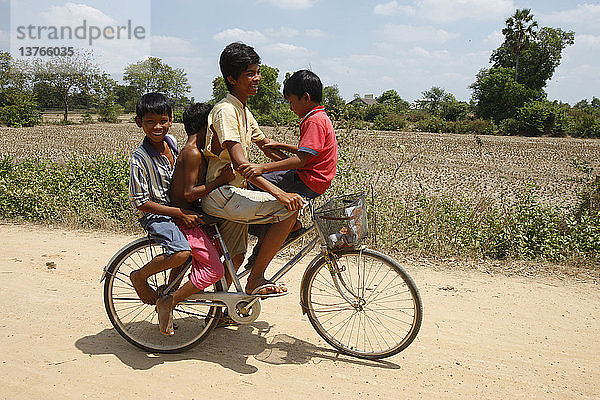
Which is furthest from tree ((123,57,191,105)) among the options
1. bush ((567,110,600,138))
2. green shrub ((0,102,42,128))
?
bush ((567,110,600,138))

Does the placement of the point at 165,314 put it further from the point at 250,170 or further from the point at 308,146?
the point at 308,146

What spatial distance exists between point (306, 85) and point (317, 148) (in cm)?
46

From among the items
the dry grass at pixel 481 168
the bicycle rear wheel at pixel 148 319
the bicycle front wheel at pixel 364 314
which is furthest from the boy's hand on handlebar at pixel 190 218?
the dry grass at pixel 481 168

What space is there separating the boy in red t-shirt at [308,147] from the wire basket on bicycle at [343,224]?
0.18m

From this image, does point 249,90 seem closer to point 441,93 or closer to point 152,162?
point 152,162

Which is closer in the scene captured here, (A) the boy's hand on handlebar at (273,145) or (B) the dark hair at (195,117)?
(B) the dark hair at (195,117)

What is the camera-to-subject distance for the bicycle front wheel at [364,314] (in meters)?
3.34

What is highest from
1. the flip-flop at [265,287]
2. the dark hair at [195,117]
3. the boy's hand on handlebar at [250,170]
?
the dark hair at [195,117]

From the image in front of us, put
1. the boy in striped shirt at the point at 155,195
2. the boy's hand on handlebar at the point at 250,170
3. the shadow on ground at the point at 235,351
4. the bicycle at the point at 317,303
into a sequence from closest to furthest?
the boy's hand on handlebar at the point at 250,170, the boy in striped shirt at the point at 155,195, the bicycle at the point at 317,303, the shadow on ground at the point at 235,351

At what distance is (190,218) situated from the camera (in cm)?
318

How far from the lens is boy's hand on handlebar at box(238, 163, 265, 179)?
2893 millimetres

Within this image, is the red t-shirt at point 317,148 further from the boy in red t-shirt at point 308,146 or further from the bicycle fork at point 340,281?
the bicycle fork at point 340,281

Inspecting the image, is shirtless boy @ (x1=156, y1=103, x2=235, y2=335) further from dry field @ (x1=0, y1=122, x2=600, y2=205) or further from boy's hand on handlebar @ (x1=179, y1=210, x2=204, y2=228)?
dry field @ (x1=0, y1=122, x2=600, y2=205)

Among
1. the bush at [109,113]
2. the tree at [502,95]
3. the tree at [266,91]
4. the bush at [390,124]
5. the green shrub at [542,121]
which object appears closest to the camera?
the green shrub at [542,121]
